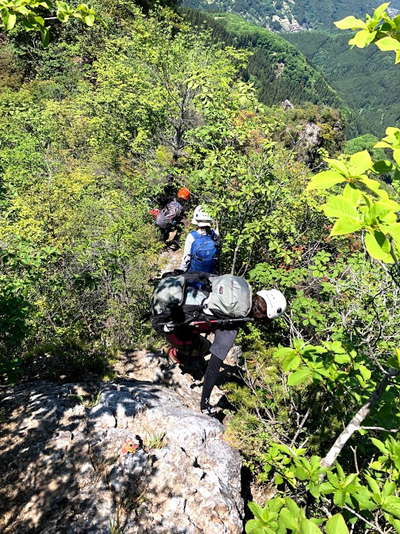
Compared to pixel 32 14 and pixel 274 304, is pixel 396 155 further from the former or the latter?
pixel 274 304

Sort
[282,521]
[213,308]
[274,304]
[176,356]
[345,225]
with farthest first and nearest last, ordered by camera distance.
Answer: [176,356] → [213,308] → [274,304] → [282,521] → [345,225]

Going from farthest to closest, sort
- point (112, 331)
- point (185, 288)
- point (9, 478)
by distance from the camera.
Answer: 1. point (112, 331)
2. point (185, 288)
3. point (9, 478)

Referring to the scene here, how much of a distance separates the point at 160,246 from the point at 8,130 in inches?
306

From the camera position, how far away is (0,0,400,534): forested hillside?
2.00 m

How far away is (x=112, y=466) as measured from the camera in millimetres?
3230

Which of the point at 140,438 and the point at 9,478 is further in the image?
the point at 140,438

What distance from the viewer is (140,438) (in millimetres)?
3596

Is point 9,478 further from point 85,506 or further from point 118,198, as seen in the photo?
point 118,198

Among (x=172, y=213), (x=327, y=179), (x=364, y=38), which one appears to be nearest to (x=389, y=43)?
(x=364, y=38)

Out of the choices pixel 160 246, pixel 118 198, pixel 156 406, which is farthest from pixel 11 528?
pixel 118 198

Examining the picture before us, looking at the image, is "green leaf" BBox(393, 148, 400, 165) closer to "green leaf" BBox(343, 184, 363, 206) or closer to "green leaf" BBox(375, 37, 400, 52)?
"green leaf" BBox(343, 184, 363, 206)

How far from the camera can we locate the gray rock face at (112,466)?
2861 millimetres

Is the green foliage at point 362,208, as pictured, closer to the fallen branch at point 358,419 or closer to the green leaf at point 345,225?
the green leaf at point 345,225

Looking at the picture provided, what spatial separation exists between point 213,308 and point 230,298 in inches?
10.2
